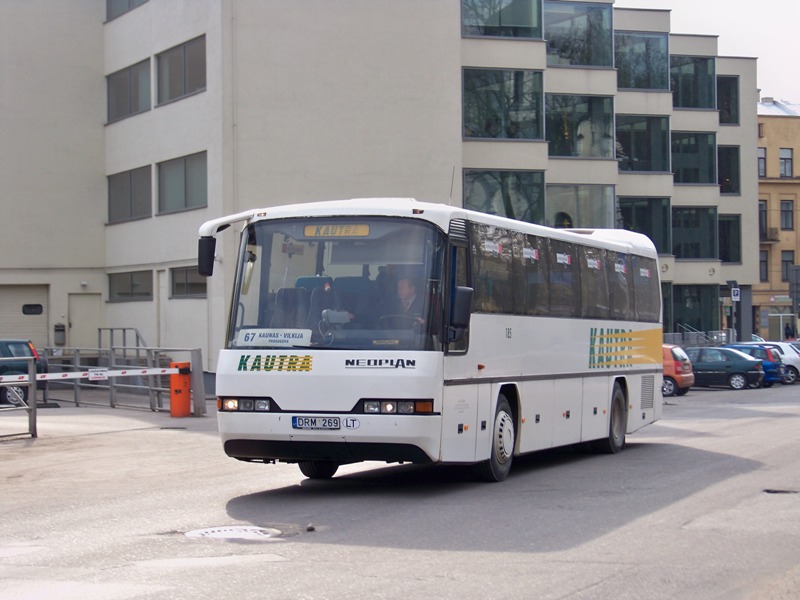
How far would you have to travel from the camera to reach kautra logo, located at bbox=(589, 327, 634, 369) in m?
17.0

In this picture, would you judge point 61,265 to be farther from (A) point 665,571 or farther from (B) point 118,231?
(A) point 665,571

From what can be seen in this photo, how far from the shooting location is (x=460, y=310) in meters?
12.1

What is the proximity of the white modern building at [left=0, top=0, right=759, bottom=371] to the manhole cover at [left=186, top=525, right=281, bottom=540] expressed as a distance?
22807 mm

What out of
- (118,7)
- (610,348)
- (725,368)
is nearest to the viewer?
(610,348)

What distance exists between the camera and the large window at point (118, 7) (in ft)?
124

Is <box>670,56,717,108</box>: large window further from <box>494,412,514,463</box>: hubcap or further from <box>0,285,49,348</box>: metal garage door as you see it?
<box>494,412,514,463</box>: hubcap

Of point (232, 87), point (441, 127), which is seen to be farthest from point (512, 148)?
point (232, 87)

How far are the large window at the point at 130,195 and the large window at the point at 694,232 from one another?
2535cm

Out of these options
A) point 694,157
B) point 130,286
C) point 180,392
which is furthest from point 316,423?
point 694,157

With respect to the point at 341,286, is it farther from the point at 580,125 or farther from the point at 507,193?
the point at 580,125

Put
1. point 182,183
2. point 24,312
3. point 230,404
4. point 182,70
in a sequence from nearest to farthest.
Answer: point 230,404 < point 182,70 < point 182,183 < point 24,312

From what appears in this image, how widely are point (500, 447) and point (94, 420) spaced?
1191 centimetres

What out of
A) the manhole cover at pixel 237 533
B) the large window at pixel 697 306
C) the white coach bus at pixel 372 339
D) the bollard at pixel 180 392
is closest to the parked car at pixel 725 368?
the large window at pixel 697 306

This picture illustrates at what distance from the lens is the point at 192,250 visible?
3444 cm
